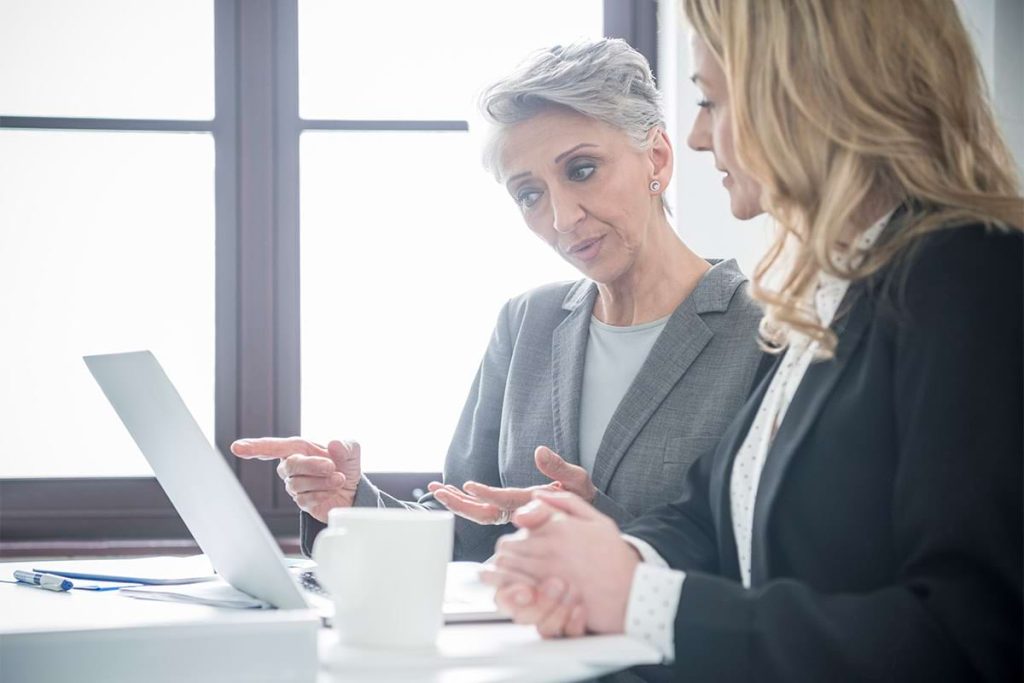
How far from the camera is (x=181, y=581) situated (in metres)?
1.15

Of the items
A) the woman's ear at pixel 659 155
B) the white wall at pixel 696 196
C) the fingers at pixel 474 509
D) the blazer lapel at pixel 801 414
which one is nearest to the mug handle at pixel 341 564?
the blazer lapel at pixel 801 414

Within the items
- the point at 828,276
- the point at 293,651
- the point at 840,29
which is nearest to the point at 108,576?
the point at 293,651

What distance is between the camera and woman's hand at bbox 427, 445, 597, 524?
1.29m

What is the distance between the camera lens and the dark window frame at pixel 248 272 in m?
2.39

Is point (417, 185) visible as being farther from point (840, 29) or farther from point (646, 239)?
point (840, 29)

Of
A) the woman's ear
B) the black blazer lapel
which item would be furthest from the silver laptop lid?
the woman's ear

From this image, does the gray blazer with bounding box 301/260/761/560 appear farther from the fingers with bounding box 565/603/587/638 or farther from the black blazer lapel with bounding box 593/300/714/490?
the fingers with bounding box 565/603/587/638

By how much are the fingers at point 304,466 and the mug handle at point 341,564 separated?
0.65 m

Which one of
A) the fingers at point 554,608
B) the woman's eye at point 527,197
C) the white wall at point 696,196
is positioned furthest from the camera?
the white wall at point 696,196

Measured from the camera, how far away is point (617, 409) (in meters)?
1.59

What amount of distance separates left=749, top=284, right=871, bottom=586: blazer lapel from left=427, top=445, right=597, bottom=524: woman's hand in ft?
1.02

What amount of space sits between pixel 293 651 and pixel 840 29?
73cm

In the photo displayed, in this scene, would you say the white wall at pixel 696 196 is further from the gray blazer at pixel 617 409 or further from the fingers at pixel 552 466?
the fingers at pixel 552 466

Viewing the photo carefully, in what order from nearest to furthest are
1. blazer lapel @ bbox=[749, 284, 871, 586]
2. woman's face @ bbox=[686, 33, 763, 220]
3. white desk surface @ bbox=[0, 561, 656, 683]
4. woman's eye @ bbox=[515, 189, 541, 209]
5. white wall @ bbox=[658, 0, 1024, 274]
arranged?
white desk surface @ bbox=[0, 561, 656, 683]
blazer lapel @ bbox=[749, 284, 871, 586]
woman's face @ bbox=[686, 33, 763, 220]
woman's eye @ bbox=[515, 189, 541, 209]
white wall @ bbox=[658, 0, 1024, 274]
